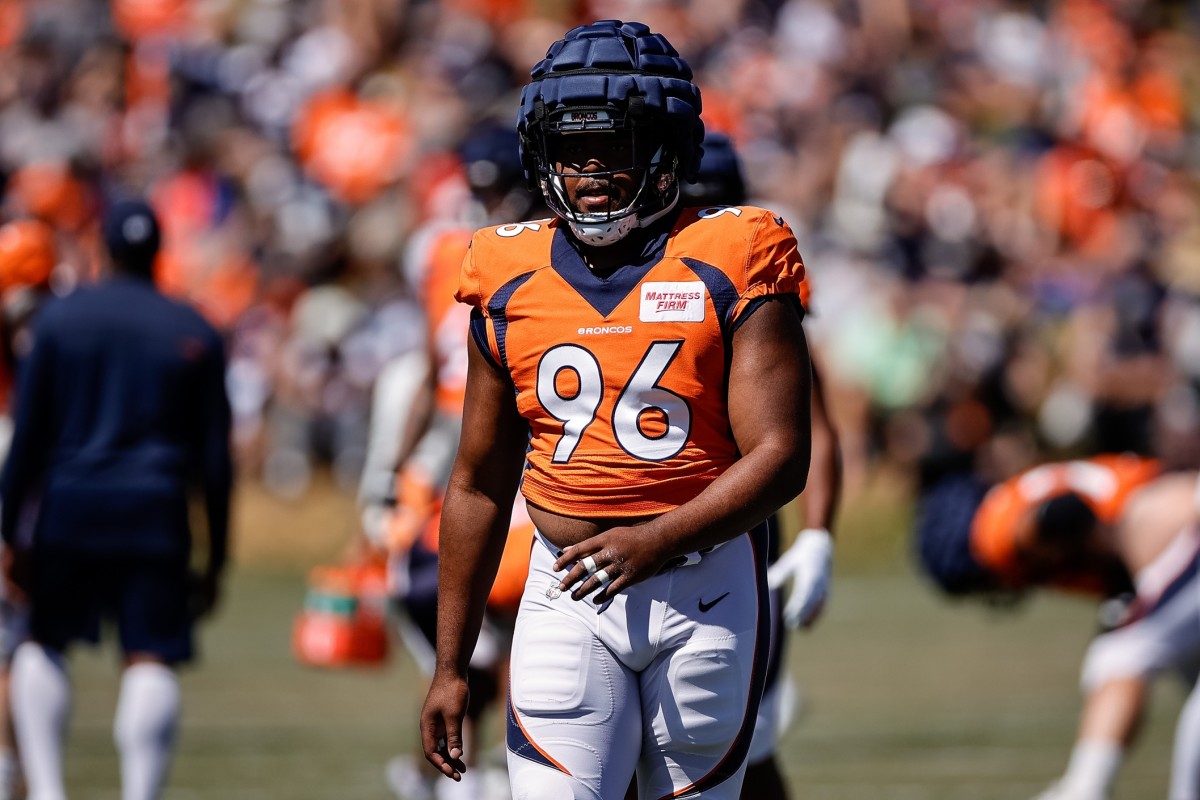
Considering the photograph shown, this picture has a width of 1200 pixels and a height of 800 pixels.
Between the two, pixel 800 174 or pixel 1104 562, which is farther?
pixel 800 174

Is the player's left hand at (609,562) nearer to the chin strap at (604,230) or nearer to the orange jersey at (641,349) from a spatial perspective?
the orange jersey at (641,349)

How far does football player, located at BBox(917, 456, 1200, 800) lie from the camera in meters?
5.65

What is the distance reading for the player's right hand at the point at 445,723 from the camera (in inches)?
141

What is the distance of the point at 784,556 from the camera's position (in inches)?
201

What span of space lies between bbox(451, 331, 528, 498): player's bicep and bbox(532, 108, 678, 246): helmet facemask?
336 millimetres

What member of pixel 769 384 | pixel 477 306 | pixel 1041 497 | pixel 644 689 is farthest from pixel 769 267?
pixel 1041 497

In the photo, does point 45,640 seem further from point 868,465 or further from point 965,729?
point 868,465

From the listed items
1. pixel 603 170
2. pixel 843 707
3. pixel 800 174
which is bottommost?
pixel 843 707

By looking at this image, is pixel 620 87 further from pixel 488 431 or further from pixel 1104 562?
pixel 1104 562

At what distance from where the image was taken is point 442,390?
21.6 ft

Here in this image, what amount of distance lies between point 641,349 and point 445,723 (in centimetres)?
81

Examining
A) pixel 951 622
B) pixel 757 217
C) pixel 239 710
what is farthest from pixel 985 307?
pixel 757 217

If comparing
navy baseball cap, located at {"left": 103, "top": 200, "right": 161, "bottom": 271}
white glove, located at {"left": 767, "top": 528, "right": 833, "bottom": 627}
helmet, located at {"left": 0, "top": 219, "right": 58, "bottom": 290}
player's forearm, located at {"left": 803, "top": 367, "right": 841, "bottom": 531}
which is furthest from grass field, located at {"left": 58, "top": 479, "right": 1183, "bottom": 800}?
white glove, located at {"left": 767, "top": 528, "right": 833, "bottom": 627}

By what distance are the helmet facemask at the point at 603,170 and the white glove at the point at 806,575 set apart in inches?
60.9
